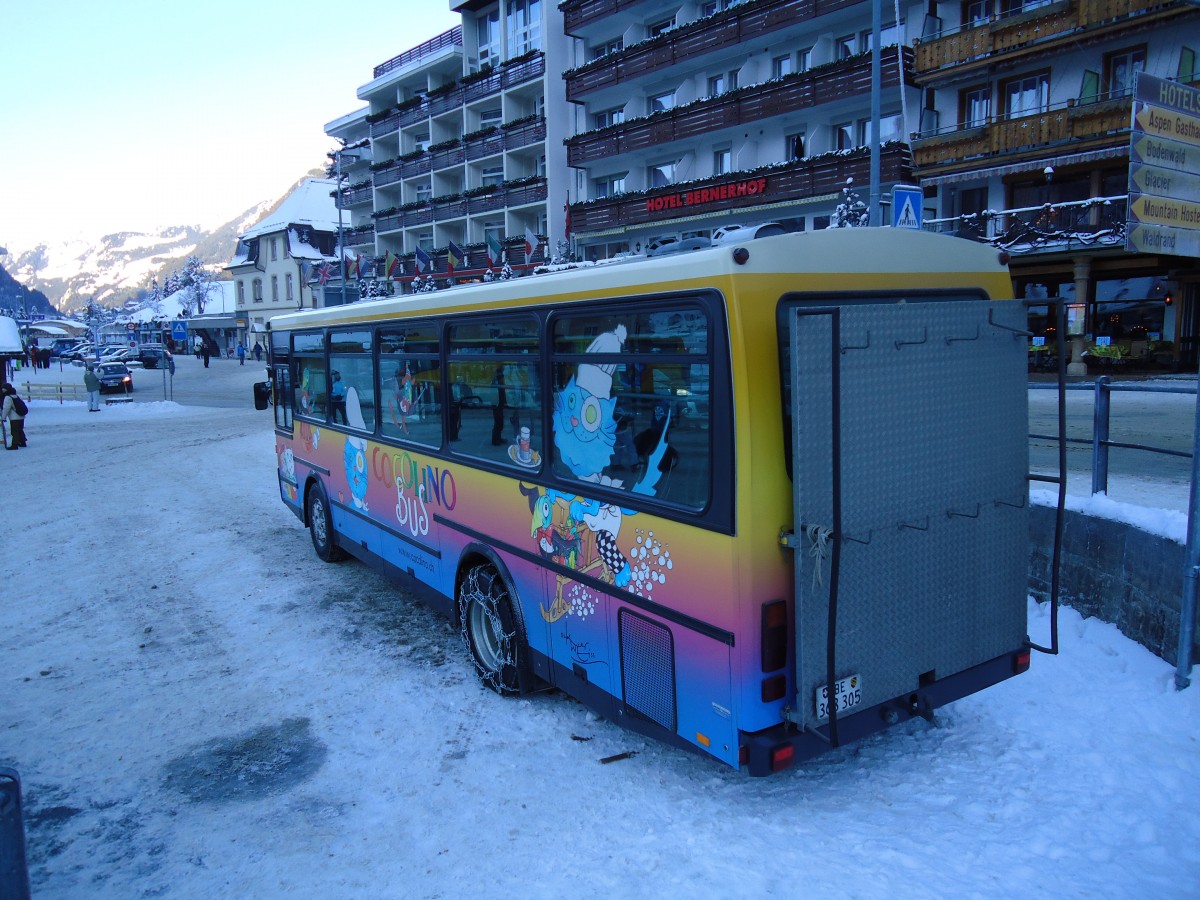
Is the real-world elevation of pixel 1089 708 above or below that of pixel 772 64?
below

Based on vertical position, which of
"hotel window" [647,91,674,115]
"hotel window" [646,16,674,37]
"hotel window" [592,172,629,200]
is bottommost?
"hotel window" [592,172,629,200]

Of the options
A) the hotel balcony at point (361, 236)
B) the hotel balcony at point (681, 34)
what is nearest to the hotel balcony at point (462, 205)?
the hotel balcony at point (361, 236)

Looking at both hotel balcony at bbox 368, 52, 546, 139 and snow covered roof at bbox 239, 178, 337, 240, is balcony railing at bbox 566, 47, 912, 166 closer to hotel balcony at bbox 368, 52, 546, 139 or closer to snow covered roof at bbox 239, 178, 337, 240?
hotel balcony at bbox 368, 52, 546, 139

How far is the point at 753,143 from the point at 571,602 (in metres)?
24.9

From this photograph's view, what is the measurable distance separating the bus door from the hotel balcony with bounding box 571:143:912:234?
20248 mm

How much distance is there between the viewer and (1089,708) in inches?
199

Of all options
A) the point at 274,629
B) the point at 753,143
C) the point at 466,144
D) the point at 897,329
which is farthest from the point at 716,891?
the point at 466,144

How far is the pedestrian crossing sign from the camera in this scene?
10602mm

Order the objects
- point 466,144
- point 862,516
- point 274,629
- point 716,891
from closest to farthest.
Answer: point 716,891 < point 862,516 < point 274,629 < point 466,144

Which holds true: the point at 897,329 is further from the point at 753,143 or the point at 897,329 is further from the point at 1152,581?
the point at 753,143

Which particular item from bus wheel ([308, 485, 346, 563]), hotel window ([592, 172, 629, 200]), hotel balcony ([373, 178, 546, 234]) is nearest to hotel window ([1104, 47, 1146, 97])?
hotel window ([592, 172, 629, 200])

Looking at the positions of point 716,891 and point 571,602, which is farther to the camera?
point 571,602

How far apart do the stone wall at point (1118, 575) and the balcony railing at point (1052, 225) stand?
16.5 metres

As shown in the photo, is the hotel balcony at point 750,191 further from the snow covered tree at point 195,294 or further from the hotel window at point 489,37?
the snow covered tree at point 195,294
